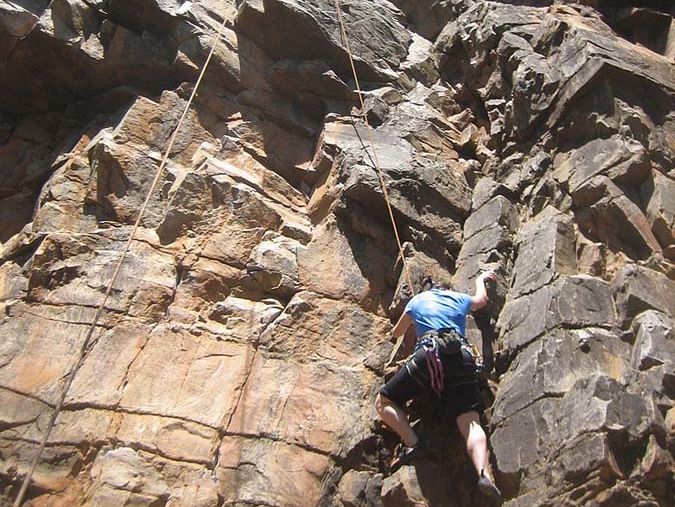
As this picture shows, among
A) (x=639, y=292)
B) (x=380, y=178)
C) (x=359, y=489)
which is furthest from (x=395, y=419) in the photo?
(x=380, y=178)

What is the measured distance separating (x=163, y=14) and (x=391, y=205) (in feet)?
15.7

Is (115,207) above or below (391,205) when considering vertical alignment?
below

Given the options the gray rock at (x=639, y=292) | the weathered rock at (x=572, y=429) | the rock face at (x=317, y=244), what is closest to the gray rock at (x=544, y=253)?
the rock face at (x=317, y=244)

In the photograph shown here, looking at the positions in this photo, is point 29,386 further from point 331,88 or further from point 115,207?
point 331,88

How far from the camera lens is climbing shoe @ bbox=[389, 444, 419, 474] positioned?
593cm

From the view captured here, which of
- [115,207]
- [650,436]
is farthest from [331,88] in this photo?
[650,436]

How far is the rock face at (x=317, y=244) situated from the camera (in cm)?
569

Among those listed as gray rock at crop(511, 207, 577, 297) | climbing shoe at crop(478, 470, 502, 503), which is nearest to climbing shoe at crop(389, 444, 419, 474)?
climbing shoe at crop(478, 470, 502, 503)

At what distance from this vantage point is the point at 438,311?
6105 mm

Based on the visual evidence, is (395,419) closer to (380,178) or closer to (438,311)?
(438,311)

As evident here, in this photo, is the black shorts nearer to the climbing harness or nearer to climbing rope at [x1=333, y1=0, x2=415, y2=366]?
the climbing harness

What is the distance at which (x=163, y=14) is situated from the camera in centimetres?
977

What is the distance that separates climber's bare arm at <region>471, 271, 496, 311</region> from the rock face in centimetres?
23

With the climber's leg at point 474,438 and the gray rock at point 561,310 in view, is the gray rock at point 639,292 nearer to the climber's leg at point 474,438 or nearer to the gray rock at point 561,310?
the gray rock at point 561,310
